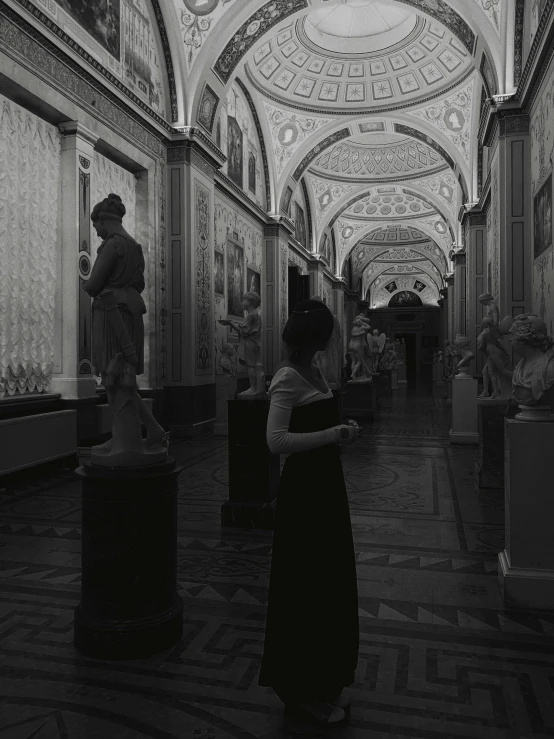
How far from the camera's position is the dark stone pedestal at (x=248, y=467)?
565cm

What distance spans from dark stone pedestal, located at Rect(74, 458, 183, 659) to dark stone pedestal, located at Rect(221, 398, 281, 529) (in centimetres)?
232

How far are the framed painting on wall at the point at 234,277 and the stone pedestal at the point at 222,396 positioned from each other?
3548 mm

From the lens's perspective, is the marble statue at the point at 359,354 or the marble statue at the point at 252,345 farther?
the marble statue at the point at 359,354

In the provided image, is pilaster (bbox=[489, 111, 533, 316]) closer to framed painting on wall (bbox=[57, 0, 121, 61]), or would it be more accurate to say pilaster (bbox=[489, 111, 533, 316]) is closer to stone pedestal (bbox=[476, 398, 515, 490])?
stone pedestal (bbox=[476, 398, 515, 490])

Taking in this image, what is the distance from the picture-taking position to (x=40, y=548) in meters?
4.93

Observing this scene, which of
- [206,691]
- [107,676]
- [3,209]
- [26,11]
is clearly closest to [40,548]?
[107,676]

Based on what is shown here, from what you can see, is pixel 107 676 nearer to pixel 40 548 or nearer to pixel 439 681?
pixel 439 681

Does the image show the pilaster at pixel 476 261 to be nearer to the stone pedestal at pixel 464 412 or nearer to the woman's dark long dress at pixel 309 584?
the stone pedestal at pixel 464 412

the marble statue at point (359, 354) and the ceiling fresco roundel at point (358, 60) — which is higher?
the ceiling fresco roundel at point (358, 60)

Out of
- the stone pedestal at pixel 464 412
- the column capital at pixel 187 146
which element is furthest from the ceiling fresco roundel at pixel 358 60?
the stone pedestal at pixel 464 412

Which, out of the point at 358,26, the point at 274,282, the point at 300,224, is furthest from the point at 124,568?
the point at 300,224

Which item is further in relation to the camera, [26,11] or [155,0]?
[155,0]

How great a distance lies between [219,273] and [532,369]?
11293 millimetres

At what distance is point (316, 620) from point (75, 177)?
7946 millimetres
